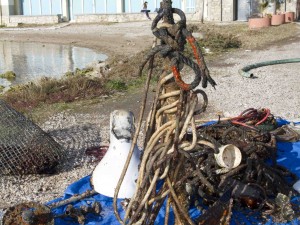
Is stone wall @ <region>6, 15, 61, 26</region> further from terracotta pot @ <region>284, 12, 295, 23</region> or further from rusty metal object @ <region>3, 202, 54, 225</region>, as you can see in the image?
rusty metal object @ <region>3, 202, 54, 225</region>

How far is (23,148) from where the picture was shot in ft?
18.2

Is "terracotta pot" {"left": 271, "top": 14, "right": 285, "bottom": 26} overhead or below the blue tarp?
overhead

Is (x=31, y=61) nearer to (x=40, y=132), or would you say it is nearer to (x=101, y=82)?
(x=101, y=82)

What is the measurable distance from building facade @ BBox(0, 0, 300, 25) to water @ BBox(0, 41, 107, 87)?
866cm

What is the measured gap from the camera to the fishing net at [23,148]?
17.9ft

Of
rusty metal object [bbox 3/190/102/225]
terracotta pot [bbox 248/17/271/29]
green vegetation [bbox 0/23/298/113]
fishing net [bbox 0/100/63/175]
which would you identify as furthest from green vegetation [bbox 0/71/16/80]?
rusty metal object [bbox 3/190/102/225]

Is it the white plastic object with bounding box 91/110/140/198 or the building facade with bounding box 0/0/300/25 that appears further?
the building facade with bounding box 0/0/300/25

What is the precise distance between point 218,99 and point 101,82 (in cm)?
291

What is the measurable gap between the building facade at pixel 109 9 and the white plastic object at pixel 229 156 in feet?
76.1

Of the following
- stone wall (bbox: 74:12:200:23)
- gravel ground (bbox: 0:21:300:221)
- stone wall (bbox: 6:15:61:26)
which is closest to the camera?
gravel ground (bbox: 0:21:300:221)

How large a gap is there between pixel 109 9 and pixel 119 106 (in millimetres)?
27011

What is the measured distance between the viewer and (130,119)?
450 centimetres

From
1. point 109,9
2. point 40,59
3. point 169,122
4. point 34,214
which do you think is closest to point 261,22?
point 40,59

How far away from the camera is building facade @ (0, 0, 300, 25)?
27.3 m
